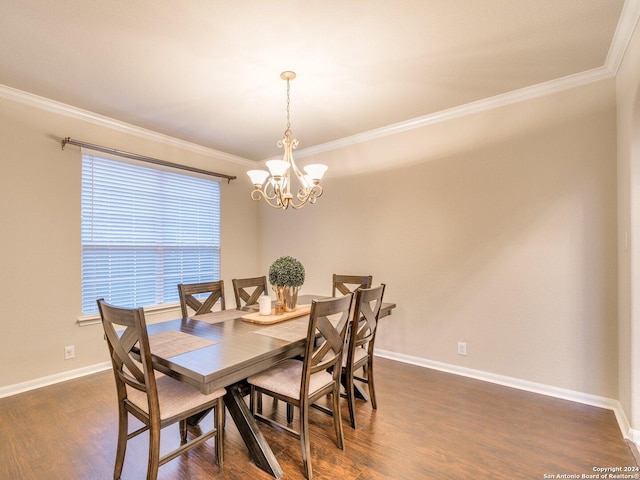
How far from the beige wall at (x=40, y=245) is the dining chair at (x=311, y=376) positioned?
7.34 ft

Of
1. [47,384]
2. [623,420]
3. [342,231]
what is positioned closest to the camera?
[623,420]

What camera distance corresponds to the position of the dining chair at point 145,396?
1489 mm

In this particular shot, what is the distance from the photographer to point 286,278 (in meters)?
2.46

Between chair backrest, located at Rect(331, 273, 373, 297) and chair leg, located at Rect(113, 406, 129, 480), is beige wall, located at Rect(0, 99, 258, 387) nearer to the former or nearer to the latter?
chair leg, located at Rect(113, 406, 129, 480)

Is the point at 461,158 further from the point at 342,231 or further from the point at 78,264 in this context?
the point at 78,264

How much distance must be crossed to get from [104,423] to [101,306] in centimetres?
125

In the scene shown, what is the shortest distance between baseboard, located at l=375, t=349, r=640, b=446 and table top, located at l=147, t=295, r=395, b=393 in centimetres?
167

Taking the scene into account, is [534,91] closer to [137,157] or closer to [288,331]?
[288,331]

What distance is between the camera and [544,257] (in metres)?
2.74

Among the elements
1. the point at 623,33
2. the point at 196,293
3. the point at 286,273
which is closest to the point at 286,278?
the point at 286,273

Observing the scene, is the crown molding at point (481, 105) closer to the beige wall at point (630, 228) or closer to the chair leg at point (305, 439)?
the beige wall at point (630, 228)

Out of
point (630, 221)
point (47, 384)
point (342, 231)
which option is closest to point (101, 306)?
point (47, 384)

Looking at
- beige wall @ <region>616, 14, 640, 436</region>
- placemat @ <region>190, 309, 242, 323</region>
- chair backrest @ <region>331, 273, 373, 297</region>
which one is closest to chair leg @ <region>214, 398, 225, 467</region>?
placemat @ <region>190, 309, 242, 323</region>

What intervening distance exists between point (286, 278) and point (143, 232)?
2.23m
